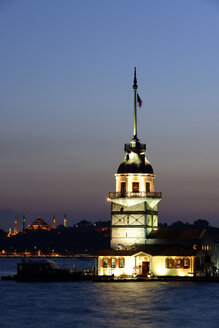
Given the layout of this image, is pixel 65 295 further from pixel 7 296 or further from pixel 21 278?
pixel 21 278

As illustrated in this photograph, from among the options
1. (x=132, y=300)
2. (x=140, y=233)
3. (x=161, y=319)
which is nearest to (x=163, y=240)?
(x=140, y=233)

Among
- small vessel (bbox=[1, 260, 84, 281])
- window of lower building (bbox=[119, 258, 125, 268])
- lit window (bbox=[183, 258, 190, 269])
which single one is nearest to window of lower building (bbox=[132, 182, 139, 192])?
window of lower building (bbox=[119, 258, 125, 268])

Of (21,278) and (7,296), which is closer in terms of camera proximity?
(7,296)

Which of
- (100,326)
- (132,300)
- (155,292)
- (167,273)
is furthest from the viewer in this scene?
(167,273)

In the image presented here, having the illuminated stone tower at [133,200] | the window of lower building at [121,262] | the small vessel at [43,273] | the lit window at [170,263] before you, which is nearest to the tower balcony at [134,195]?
the illuminated stone tower at [133,200]

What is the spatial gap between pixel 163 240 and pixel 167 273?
580 centimetres

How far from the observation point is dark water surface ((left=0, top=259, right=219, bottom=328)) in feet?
257

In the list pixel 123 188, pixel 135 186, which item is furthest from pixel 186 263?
pixel 123 188

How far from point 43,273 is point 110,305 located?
2867 centimetres

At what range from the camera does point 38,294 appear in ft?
335

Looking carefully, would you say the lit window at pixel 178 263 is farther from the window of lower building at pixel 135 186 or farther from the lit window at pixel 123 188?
the lit window at pixel 123 188

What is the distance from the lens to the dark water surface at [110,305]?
78.4m

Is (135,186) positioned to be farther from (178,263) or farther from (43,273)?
Answer: (43,273)

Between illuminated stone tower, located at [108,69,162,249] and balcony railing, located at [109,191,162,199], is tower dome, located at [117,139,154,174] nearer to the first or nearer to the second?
illuminated stone tower, located at [108,69,162,249]
